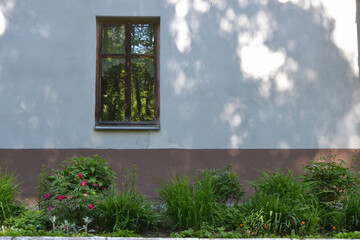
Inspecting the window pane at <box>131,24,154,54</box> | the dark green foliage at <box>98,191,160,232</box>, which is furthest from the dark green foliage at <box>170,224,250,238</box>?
the window pane at <box>131,24,154,54</box>

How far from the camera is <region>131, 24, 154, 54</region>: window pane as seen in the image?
26.3ft

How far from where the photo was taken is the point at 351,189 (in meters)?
5.46

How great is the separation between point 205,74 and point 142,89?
1246mm

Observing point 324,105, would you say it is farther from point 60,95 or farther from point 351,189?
point 60,95

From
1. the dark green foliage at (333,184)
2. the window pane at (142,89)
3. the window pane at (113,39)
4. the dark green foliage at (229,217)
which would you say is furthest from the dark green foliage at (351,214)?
the window pane at (113,39)

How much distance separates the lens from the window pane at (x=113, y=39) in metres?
8.01

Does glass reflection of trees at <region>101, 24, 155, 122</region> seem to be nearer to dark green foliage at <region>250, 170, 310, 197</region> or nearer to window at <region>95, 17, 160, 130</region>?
window at <region>95, 17, 160, 130</region>

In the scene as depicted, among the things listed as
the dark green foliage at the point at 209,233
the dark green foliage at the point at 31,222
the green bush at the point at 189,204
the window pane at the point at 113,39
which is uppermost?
the window pane at the point at 113,39

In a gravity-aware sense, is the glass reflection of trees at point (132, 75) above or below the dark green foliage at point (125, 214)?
above

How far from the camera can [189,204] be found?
5.07 m

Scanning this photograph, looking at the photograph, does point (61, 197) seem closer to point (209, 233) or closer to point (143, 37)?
point (209, 233)

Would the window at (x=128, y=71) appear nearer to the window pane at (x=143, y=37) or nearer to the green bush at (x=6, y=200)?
the window pane at (x=143, y=37)

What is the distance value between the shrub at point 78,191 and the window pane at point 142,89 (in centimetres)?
261

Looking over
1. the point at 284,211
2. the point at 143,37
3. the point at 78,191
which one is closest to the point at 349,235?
the point at 284,211
